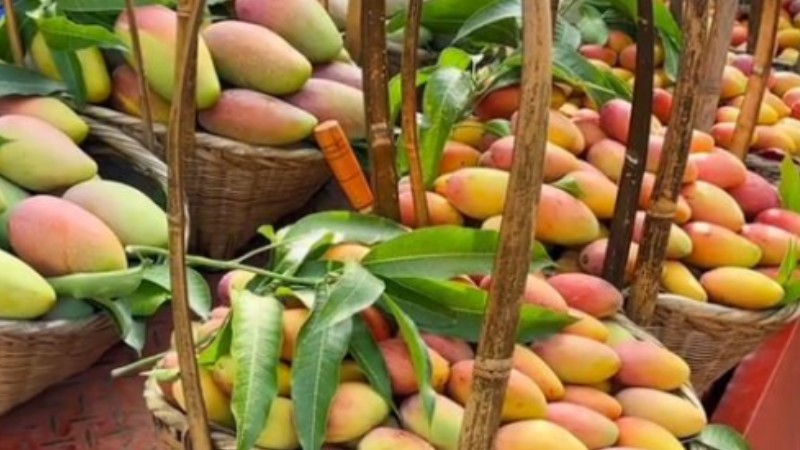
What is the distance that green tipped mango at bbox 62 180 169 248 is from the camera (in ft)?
3.10

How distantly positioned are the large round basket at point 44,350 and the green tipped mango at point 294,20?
0.43m

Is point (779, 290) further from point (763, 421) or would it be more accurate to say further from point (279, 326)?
point (279, 326)

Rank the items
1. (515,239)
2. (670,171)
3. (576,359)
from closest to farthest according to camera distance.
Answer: (515,239), (576,359), (670,171)

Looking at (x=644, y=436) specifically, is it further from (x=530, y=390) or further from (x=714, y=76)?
(x=714, y=76)

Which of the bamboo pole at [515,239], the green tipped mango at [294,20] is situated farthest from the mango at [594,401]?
the green tipped mango at [294,20]

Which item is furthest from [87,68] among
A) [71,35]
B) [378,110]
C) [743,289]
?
[743,289]

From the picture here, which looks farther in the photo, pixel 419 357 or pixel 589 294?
pixel 589 294

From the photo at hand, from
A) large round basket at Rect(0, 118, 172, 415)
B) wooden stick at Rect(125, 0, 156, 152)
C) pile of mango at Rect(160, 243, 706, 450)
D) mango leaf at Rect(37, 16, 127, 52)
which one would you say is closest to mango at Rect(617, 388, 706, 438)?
pile of mango at Rect(160, 243, 706, 450)

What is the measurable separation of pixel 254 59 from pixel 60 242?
0.34 metres

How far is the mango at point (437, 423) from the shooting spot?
63 centimetres

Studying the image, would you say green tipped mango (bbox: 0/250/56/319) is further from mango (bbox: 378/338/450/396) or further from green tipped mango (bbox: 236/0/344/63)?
green tipped mango (bbox: 236/0/344/63)

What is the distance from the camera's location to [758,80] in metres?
1.13

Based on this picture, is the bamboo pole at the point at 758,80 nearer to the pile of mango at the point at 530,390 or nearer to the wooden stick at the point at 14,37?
the pile of mango at the point at 530,390

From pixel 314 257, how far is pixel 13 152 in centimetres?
39
